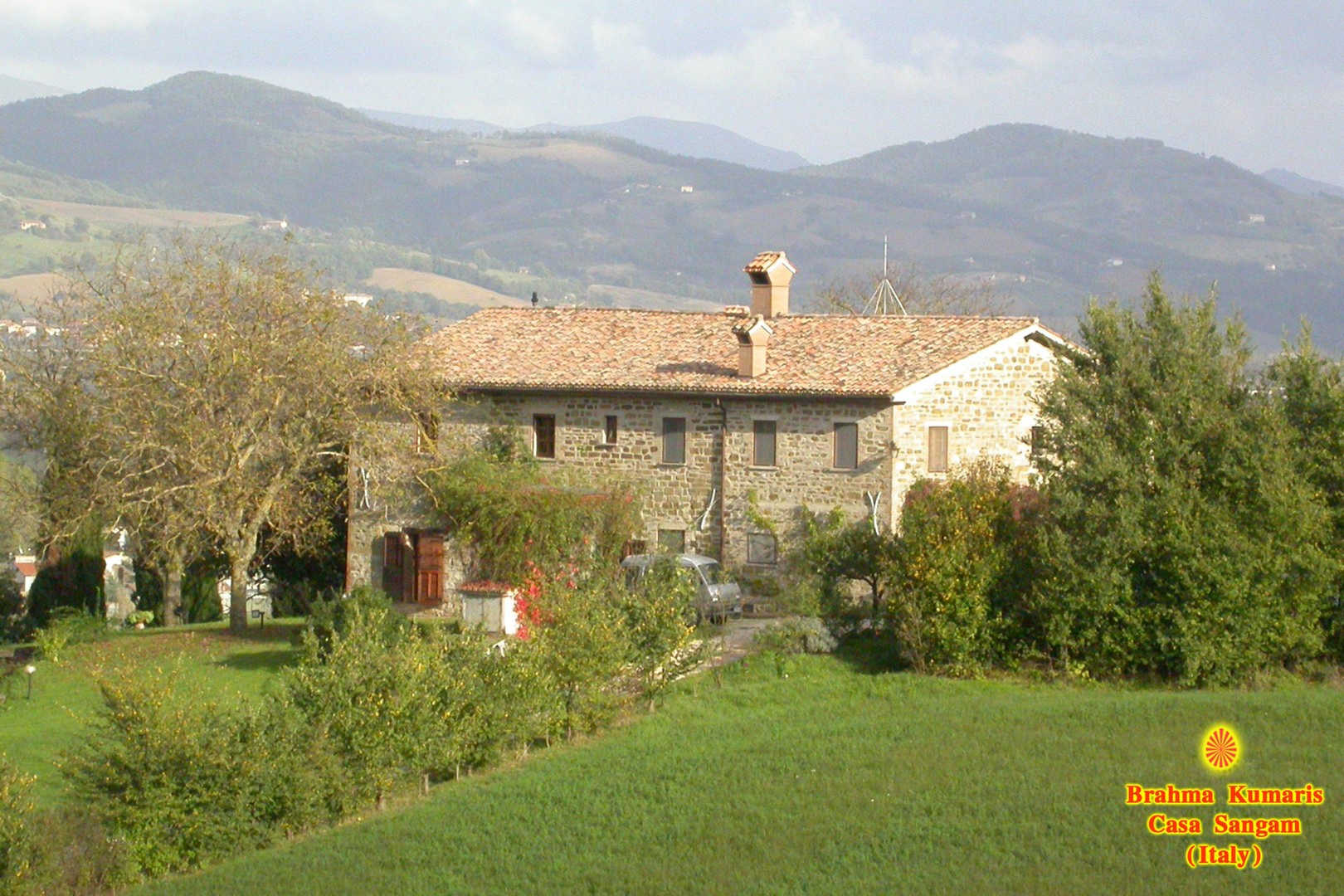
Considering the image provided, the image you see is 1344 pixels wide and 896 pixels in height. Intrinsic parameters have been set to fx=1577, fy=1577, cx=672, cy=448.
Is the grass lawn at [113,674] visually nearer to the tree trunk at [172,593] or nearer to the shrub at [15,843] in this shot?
the shrub at [15,843]

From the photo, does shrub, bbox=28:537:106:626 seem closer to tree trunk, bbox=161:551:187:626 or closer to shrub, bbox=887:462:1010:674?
tree trunk, bbox=161:551:187:626

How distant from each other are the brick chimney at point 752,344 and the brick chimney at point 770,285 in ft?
11.2

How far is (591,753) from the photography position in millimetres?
18688

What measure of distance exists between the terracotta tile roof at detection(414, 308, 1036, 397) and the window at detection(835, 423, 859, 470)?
842 mm

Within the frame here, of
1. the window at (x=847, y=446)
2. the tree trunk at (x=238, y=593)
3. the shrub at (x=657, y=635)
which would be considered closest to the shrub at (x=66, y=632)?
the tree trunk at (x=238, y=593)

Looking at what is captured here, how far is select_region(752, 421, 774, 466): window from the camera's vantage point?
31.8 metres

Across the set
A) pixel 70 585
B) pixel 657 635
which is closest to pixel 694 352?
pixel 657 635

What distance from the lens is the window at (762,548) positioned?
31562mm

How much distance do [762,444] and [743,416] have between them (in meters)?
0.69

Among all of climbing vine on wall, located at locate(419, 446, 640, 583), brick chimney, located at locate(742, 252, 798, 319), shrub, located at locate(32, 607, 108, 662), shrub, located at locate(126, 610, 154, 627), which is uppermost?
brick chimney, located at locate(742, 252, 798, 319)

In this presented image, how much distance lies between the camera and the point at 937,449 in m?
31.4

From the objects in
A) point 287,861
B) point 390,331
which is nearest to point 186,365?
point 390,331

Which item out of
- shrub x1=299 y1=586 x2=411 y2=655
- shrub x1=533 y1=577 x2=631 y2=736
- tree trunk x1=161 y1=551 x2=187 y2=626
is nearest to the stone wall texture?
tree trunk x1=161 y1=551 x2=187 y2=626

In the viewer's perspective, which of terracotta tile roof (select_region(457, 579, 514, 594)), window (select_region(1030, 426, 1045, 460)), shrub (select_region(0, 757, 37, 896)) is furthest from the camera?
terracotta tile roof (select_region(457, 579, 514, 594))
